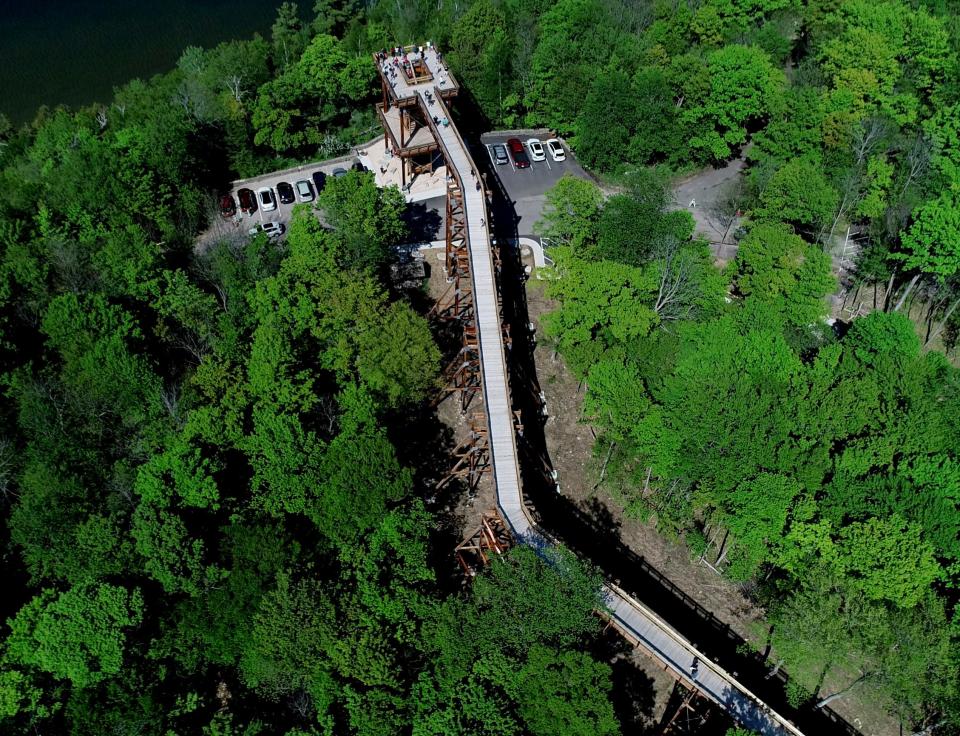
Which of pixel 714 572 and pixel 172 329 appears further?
pixel 172 329

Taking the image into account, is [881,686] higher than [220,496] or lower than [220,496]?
lower

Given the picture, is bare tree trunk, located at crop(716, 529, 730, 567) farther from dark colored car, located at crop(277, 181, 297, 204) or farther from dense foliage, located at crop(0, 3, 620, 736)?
dark colored car, located at crop(277, 181, 297, 204)

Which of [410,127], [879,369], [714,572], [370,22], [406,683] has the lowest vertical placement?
[714,572]

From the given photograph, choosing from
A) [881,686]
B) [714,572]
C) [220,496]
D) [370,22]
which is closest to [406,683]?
[220,496]

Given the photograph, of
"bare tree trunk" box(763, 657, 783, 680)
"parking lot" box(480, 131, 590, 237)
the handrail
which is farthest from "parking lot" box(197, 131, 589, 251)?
"bare tree trunk" box(763, 657, 783, 680)

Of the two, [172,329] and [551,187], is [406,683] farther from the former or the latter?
[551,187]

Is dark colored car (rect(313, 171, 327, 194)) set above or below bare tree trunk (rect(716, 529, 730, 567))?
above

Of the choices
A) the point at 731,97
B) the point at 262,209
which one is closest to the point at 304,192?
the point at 262,209

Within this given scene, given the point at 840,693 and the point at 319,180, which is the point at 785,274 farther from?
the point at 319,180
